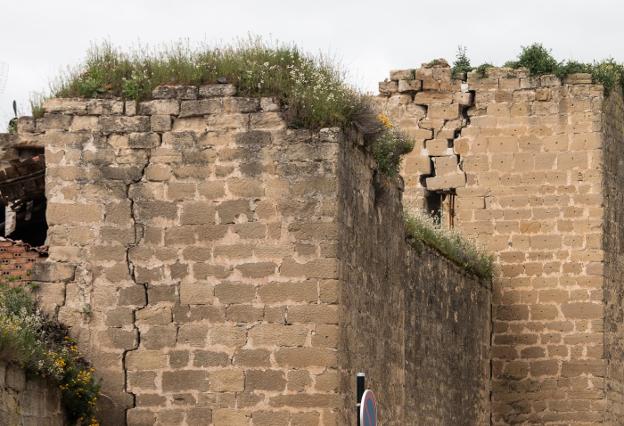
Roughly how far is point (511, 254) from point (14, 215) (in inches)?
350

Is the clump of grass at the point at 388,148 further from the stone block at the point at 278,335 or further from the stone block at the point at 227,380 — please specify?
the stone block at the point at 227,380

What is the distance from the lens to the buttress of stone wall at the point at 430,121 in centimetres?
2355

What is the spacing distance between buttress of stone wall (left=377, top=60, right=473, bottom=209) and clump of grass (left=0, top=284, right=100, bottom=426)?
31.7ft

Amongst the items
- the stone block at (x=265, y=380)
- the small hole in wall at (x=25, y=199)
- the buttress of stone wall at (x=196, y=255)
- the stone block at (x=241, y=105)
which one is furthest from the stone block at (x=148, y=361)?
the stone block at (x=241, y=105)

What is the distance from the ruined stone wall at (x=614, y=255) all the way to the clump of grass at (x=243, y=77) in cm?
870

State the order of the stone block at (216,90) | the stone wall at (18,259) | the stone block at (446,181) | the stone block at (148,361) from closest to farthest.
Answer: the stone block at (148,361) < the stone block at (216,90) < the stone wall at (18,259) < the stone block at (446,181)

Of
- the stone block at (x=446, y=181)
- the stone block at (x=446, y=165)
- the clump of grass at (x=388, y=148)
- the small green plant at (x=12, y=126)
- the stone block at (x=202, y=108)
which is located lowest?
the stone block at (x=446, y=181)

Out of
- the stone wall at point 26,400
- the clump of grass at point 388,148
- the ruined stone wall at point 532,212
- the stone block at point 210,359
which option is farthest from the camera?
the ruined stone wall at point 532,212

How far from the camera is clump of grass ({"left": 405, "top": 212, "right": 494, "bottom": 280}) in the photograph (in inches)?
728

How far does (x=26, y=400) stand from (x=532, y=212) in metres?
11.1

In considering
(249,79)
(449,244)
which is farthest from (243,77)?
(449,244)

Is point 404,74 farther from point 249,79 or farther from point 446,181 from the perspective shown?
point 249,79

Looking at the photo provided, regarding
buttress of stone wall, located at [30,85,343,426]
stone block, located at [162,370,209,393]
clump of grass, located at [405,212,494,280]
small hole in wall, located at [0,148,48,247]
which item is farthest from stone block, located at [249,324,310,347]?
clump of grass, located at [405,212,494,280]

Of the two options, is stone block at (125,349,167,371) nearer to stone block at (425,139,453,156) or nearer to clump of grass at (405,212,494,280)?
clump of grass at (405,212,494,280)
